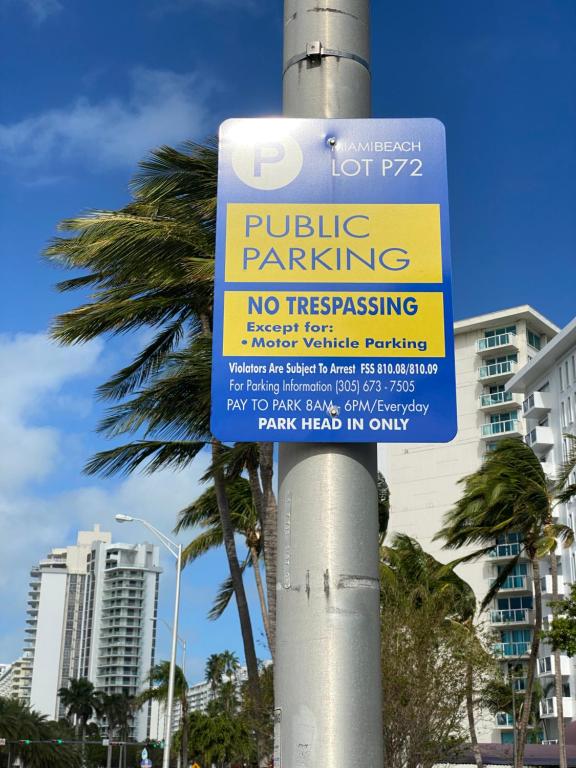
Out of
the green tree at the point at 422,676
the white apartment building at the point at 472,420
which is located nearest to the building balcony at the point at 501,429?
the white apartment building at the point at 472,420

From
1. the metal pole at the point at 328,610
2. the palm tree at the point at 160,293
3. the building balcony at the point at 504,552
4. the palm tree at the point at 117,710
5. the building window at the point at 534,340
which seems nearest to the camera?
the metal pole at the point at 328,610

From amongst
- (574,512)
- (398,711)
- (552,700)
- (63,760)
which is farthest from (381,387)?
(63,760)

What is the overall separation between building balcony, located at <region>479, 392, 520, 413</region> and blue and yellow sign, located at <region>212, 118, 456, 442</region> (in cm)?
7878

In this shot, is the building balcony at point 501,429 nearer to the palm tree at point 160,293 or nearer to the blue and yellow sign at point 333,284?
the palm tree at point 160,293

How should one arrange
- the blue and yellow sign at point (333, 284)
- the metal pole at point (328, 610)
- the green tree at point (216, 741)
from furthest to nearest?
the green tree at point (216, 741)
the blue and yellow sign at point (333, 284)
the metal pole at point (328, 610)

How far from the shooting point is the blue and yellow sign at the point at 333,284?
11.9ft

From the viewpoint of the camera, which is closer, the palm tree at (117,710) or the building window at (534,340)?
the building window at (534,340)

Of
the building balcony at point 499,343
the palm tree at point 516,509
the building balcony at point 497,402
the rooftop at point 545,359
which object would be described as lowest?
the palm tree at point 516,509

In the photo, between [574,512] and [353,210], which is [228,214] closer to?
[353,210]

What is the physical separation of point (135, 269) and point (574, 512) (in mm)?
52182

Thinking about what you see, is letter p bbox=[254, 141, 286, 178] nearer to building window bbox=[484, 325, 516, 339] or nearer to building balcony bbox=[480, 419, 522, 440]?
building balcony bbox=[480, 419, 522, 440]

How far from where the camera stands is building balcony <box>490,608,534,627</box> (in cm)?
7338

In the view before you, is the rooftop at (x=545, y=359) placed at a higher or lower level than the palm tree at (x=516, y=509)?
higher

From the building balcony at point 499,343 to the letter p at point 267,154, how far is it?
79.7 m
